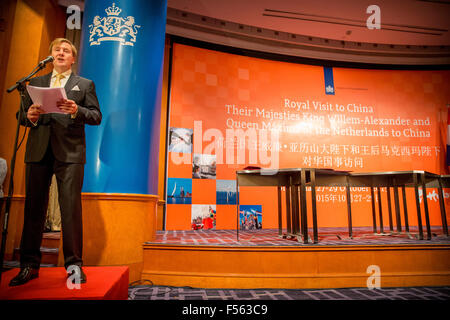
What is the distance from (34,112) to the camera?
138cm

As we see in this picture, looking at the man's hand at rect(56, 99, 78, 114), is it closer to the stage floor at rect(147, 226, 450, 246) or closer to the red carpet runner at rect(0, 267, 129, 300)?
the red carpet runner at rect(0, 267, 129, 300)

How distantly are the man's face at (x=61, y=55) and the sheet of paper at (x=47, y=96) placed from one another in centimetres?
32

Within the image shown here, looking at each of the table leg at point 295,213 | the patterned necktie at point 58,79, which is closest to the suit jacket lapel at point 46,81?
the patterned necktie at point 58,79

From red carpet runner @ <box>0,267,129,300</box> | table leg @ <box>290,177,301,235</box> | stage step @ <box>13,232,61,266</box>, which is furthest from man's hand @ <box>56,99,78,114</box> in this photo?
table leg @ <box>290,177,301,235</box>

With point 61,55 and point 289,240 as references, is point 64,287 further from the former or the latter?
point 289,240

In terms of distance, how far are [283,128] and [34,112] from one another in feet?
15.3

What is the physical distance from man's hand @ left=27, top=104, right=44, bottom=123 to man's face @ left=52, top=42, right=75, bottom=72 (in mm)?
324

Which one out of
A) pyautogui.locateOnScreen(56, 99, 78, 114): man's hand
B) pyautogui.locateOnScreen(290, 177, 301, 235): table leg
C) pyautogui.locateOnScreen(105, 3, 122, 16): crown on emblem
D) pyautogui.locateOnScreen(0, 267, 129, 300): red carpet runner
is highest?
pyautogui.locateOnScreen(105, 3, 122, 16): crown on emblem

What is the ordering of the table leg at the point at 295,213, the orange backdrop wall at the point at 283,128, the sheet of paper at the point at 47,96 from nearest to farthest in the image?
the sheet of paper at the point at 47,96, the table leg at the point at 295,213, the orange backdrop wall at the point at 283,128

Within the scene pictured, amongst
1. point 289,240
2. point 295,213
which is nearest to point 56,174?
point 289,240

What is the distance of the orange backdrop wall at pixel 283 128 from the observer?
15.9 feet

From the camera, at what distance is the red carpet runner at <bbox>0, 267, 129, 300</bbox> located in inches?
45.9

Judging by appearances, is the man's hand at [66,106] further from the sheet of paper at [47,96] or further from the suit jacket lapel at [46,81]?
the suit jacket lapel at [46,81]

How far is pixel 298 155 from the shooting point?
5.46 meters
